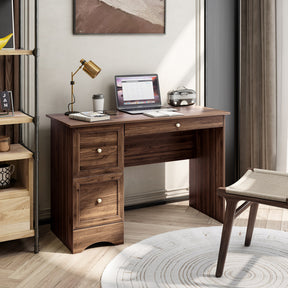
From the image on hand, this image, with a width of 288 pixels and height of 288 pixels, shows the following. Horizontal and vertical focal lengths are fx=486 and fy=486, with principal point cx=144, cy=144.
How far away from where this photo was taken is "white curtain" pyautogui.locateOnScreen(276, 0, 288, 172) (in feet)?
12.0

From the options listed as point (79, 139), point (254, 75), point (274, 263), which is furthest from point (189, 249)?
point (254, 75)

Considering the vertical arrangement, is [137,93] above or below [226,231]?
above

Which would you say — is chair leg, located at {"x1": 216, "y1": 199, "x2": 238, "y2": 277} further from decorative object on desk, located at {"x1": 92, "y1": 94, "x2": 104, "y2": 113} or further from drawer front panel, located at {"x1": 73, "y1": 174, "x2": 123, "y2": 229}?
decorative object on desk, located at {"x1": 92, "y1": 94, "x2": 104, "y2": 113}

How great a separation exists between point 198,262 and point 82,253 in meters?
0.68

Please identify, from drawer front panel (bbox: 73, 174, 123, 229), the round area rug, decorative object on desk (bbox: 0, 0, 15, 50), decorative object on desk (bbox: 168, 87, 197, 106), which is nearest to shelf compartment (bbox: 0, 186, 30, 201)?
drawer front panel (bbox: 73, 174, 123, 229)

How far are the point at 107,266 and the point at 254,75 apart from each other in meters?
2.01

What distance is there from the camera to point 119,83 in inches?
131

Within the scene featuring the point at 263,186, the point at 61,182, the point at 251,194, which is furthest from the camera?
the point at 61,182

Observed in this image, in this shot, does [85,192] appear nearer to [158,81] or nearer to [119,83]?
[119,83]

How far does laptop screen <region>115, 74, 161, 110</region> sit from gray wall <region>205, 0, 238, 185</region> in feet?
1.82

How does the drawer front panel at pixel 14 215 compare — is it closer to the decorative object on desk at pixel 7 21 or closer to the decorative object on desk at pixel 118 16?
the decorative object on desk at pixel 7 21

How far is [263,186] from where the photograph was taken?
102 inches

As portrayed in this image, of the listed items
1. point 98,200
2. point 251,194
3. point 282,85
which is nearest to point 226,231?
point 251,194

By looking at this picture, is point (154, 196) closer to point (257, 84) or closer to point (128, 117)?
point (128, 117)
